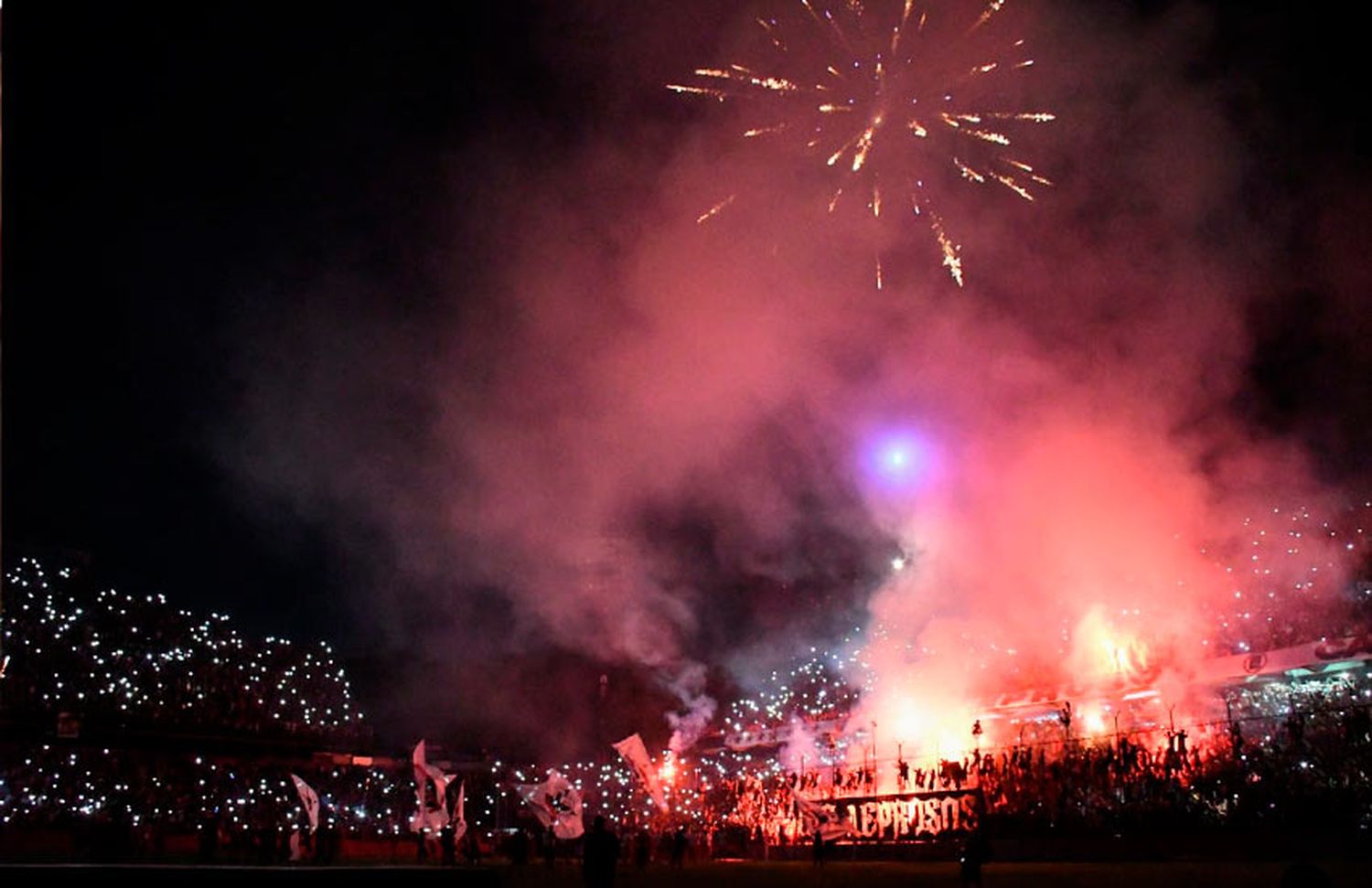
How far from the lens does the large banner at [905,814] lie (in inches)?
983

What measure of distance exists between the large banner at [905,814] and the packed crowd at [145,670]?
62.7ft

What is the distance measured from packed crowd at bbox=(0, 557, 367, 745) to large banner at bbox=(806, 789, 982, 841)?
19113 millimetres

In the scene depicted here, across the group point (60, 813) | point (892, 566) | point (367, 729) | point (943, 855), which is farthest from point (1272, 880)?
point (367, 729)

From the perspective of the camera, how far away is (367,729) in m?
46.2

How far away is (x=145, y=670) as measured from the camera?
38.3 m

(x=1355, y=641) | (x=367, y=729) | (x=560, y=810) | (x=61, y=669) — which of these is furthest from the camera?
(x=367, y=729)

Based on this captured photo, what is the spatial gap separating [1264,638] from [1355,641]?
2.46m

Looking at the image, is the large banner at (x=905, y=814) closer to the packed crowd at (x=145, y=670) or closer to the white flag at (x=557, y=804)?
the white flag at (x=557, y=804)

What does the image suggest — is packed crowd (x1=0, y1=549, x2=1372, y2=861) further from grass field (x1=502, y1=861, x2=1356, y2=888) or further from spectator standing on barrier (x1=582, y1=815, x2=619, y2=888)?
spectator standing on barrier (x1=582, y1=815, x2=619, y2=888)

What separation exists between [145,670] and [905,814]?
25.9m

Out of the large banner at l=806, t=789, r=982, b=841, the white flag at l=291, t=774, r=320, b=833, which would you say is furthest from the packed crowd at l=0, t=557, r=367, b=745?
the large banner at l=806, t=789, r=982, b=841

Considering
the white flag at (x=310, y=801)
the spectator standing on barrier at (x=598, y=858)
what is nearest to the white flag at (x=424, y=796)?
the white flag at (x=310, y=801)

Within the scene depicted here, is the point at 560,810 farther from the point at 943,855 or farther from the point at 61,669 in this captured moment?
the point at 61,669

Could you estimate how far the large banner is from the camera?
81.9ft
